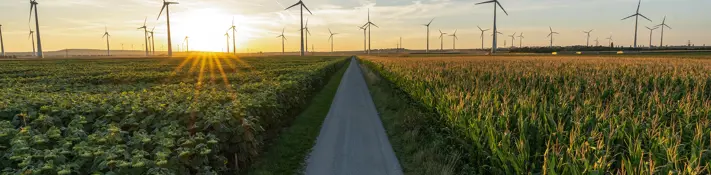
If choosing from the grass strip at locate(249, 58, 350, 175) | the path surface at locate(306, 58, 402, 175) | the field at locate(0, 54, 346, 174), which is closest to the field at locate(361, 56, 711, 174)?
the path surface at locate(306, 58, 402, 175)

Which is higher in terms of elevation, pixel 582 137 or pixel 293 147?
pixel 582 137

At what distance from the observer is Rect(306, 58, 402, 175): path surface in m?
10.5

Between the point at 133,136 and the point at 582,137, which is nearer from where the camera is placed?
the point at 582,137

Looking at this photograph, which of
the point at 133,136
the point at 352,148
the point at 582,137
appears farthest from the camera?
the point at 352,148

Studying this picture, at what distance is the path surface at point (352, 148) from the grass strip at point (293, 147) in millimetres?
311

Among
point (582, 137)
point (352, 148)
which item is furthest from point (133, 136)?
point (582, 137)

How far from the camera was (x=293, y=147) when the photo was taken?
1273cm

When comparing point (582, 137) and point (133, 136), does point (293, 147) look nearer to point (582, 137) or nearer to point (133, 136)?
point (133, 136)

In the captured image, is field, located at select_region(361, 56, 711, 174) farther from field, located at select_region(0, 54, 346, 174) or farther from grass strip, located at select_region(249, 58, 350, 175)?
field, located at select_region(0, 54, 346, 174)

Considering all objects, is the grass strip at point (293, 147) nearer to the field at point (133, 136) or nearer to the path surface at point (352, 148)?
the path surface at point (352, 148)

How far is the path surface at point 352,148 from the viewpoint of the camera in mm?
10516

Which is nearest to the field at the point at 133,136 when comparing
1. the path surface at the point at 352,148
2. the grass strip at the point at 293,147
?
the grass strip at the point at 293,147

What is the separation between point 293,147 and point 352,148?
2044 mm

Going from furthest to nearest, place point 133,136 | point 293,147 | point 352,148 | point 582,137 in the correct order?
point 293,147 < point 352,148 < point 133,136 < point 582,137
